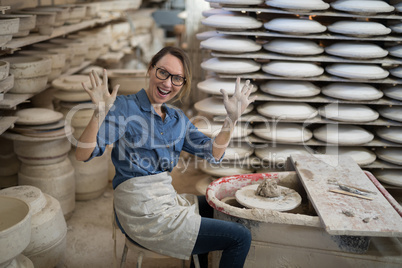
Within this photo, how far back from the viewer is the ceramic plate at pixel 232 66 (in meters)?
3.23

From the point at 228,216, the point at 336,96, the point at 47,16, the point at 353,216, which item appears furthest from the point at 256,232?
the point at 47,16

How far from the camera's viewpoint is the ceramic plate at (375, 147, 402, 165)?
340 cm

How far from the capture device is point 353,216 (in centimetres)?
217

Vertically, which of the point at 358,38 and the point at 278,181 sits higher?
the point at 358,38

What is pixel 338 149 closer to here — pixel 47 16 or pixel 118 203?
pixel 118 203

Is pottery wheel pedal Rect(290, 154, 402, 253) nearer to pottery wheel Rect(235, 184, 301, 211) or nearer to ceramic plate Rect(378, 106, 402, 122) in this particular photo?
pottery wheel Rect(235, 184, 301, 211)

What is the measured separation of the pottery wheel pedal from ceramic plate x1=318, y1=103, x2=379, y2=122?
1.70ft

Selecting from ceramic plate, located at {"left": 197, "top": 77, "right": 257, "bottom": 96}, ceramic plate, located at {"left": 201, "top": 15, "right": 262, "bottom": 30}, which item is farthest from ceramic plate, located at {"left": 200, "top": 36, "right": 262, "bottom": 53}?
ceramic plate, located at {"left": 197, "top": 77, "right": 257, "bottom": 96}

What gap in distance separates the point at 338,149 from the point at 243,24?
1.21 m

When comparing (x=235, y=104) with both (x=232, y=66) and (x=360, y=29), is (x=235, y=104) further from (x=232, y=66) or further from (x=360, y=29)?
(x=360, y=29)

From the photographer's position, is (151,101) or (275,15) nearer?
(151,101)

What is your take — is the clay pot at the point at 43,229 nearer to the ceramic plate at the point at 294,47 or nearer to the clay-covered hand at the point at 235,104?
the clay-covered hand at the point at 235,104

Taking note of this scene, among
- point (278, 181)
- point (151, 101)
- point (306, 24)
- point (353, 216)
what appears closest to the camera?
point (353, 216)

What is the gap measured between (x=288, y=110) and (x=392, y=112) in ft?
2.57
